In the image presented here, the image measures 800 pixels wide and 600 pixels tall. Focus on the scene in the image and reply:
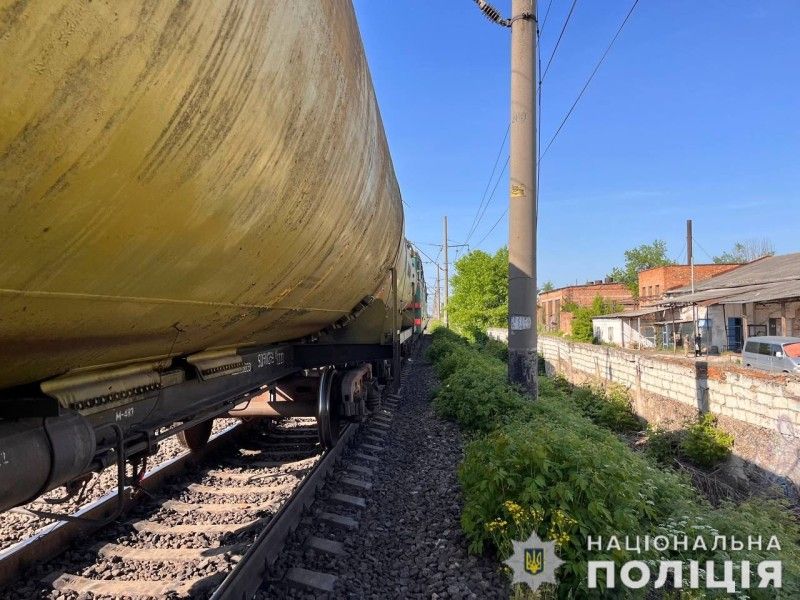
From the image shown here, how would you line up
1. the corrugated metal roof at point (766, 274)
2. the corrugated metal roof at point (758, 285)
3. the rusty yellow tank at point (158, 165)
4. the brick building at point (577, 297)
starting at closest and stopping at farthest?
the rusty yellow tank at point (158, 165) < the corrugated metal roof at point (758, 285) < the corrugated metal roof at point (766, 274) < the brick building at point (577, 297)

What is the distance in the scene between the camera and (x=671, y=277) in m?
44.9

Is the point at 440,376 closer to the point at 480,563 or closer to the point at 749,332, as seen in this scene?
the point at 480,563

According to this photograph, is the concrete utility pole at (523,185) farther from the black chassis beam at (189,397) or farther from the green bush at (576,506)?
the black chassis beam at (189,397)

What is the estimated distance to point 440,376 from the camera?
1372 cm

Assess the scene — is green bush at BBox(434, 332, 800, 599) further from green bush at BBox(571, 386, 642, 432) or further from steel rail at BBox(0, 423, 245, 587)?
green bush at BBox(571, 386, 642, 432)

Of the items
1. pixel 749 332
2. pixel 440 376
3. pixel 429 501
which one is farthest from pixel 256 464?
pixel 749 332

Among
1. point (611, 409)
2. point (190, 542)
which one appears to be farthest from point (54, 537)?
point (611, 409)

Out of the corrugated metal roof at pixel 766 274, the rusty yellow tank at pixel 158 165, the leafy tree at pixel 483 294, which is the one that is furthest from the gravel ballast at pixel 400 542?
the corrugated metal roof at pixel 766 274

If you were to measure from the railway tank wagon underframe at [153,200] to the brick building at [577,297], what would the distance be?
5409 cm

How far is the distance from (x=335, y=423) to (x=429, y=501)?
194 cm

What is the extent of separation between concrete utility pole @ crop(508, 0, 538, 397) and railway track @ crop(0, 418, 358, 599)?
10.1ft

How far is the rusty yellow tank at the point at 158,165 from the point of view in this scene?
1230 mm

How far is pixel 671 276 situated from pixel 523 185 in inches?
1702

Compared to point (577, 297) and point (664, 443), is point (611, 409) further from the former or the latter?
point (577, 297)
